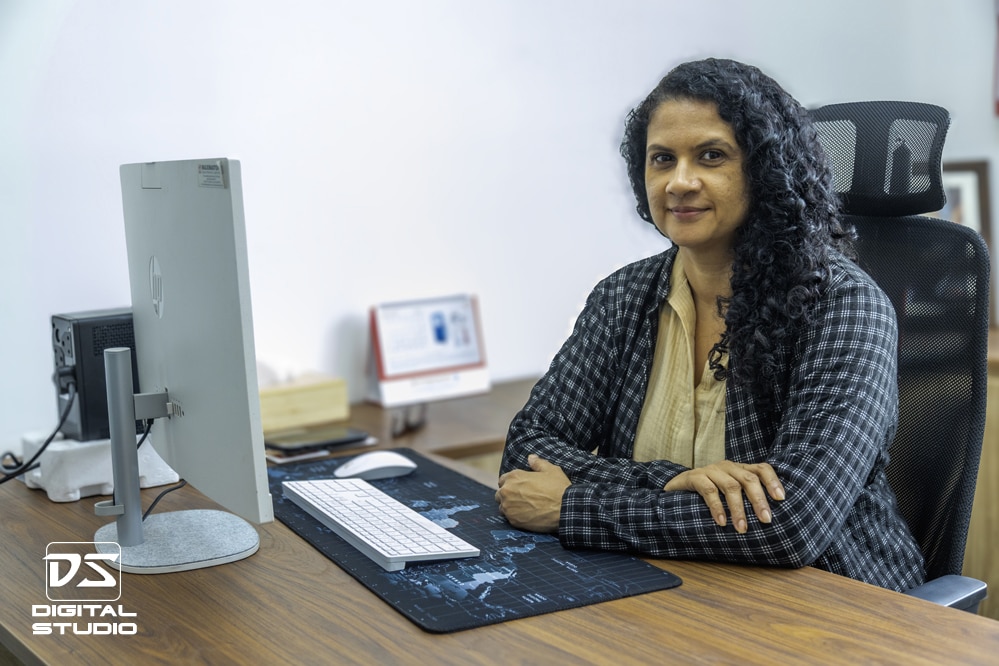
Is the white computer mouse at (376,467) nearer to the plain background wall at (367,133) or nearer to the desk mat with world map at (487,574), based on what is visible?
the desk mat with world map at (487,574)

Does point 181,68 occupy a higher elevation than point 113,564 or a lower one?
higher

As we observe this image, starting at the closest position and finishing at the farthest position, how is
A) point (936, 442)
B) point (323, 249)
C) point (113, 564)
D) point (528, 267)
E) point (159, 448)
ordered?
1. point (113, 564)
2. point (159, 448)
3. point (936, 442)
4. point (323, 249)
5. point (528, 267)

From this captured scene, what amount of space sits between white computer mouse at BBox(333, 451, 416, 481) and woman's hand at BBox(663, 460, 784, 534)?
600 mm

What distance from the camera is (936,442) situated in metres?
1.70

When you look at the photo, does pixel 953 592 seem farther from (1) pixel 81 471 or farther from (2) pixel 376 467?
(1) pixel 81 471

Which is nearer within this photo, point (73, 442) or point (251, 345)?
point (251, 345)

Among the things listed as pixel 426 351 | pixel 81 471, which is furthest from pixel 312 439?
pixel 426 351

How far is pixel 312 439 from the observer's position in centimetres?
216

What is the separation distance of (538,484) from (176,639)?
58cm

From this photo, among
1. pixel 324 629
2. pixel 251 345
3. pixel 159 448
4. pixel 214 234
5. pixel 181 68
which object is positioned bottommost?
pixel 324 629

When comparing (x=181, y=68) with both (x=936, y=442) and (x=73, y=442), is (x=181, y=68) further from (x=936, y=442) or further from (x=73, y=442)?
(x=936, y=442)

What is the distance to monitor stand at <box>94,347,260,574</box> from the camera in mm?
1416

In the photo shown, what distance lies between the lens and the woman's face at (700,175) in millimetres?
1639

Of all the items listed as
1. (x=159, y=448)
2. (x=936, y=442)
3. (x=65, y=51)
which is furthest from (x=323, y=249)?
(x=936, y=442)
